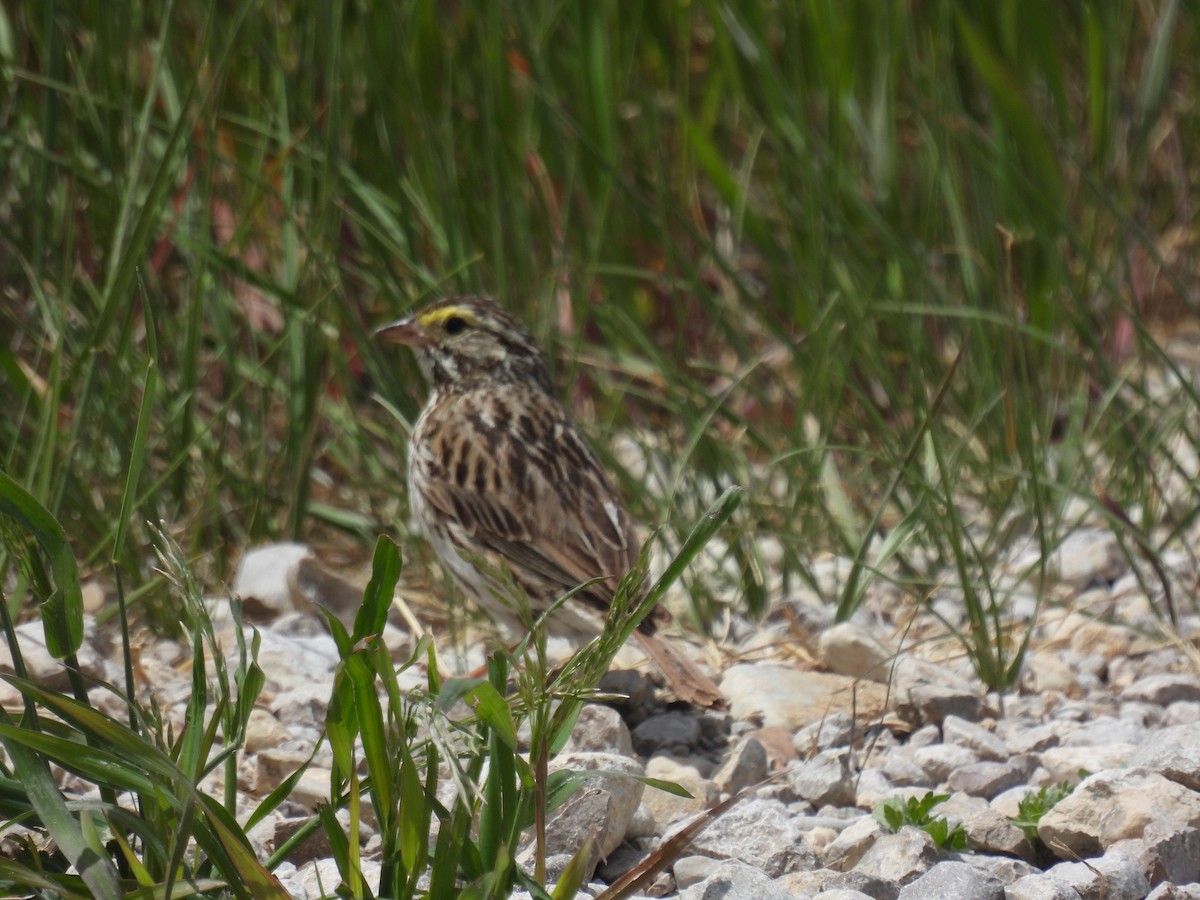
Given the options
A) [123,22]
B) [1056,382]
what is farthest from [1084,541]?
[123,22]

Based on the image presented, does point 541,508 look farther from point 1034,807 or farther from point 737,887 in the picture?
point 737,887

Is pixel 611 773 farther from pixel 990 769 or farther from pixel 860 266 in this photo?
pixel 860 266

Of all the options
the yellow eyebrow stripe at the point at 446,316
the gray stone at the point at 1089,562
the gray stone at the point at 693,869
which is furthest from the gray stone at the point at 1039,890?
the yellow eyebrow stripe at the point at 446,316

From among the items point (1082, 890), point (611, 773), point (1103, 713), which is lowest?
point (1082, 890)

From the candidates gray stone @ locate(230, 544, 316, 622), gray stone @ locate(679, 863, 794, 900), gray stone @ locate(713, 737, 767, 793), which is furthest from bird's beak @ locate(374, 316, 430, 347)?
gray stone @ locate(679, 863, 794, 900)

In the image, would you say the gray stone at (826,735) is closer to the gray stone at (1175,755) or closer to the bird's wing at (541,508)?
the gray stone at (1175,755)

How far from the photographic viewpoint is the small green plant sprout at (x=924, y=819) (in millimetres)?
2648

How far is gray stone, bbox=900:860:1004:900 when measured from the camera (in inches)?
94.2

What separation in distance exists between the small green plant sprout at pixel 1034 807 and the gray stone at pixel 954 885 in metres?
0.29

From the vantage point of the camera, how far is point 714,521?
2.35 meters

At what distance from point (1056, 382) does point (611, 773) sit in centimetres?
337

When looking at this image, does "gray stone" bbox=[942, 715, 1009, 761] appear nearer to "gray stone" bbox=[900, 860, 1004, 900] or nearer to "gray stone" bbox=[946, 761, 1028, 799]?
"gray stone" bbox=[946, 761, 1028, 799]

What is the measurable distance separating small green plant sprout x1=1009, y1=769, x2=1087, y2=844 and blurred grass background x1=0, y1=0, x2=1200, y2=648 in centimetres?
63

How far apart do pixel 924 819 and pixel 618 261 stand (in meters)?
3.49
